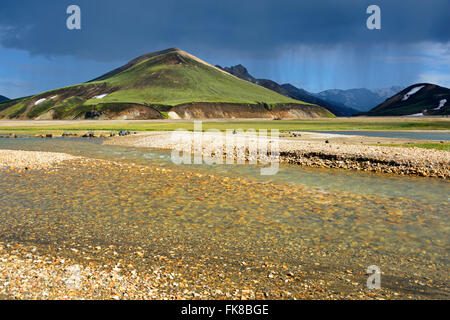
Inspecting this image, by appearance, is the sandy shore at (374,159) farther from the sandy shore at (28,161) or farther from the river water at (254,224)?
Answer: the sandy shore at (28,161)

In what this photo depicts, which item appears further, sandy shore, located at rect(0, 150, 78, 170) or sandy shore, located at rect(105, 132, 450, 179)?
sandy shore, located at rect(0, 150, 78, 170)

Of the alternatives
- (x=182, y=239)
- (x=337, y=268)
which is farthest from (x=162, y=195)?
(x=337, y=268)

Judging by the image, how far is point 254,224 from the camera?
13.3 meters

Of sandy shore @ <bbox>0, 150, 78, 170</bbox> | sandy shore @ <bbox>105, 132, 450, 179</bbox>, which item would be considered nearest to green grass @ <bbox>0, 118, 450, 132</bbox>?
sandy shore @ <bbox>0, 150, 78, 170</bbox>

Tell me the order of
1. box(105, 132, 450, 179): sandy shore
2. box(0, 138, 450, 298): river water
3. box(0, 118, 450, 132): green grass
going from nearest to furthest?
1. box(0, 138, 450, 298): river water
2. box(105, 132, 450, 179): sandy shore
3. box(0, 118, 450, 132): green grass

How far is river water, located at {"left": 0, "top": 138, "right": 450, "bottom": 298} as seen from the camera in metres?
9.09

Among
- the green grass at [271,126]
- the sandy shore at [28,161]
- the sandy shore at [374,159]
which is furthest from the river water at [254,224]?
the green grass at [271,126]

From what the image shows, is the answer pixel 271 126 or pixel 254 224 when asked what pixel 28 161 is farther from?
pixel 271 126

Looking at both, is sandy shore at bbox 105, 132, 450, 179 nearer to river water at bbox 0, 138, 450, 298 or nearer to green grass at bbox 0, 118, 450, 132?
river water at bbox 0, 138, 450, 298

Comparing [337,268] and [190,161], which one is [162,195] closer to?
[337,268]

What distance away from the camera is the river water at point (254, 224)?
9.09 metres

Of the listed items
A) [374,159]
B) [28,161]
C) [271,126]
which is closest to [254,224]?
[374,159]

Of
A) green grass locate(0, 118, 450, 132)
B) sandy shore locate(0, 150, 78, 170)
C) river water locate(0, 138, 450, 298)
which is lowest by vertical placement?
river water locate(0, 138, 450, 298)

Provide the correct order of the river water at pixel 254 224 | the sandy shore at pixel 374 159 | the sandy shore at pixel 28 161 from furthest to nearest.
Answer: the sandy shore at pixel 28 161
the sandy shore at pixel 374 159
the river water at pixel 254 224
